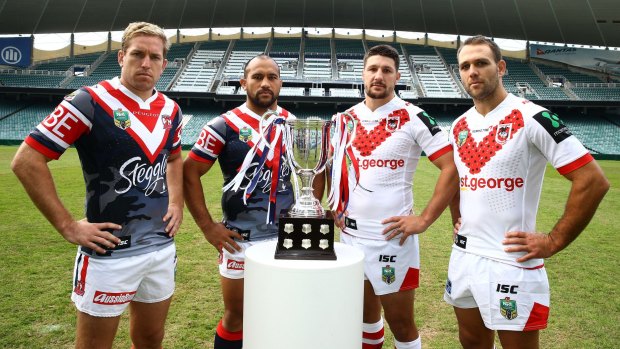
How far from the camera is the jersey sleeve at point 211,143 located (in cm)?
292

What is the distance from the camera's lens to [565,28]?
114ft

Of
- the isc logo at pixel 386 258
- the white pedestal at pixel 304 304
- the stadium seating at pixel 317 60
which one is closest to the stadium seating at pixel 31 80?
the stadium seating at pixel 317 60

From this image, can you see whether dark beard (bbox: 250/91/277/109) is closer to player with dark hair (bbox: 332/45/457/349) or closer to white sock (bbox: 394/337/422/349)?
player with dark hair (bbox: 332/45/457/349)

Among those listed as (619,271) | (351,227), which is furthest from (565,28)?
(351,227)

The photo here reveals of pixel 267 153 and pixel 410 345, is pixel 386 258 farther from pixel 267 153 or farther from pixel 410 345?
pixel 267 153

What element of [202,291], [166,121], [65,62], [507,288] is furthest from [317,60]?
[507,288]

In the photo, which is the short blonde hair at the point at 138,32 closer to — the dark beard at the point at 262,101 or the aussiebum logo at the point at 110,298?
the dark beard at the point at 262,101

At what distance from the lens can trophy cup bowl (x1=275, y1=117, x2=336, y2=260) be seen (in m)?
1.80

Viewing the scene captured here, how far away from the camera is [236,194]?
116 inches

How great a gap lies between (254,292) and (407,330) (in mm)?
1618

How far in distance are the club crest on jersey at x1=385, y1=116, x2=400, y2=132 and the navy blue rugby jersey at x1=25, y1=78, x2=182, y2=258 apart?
1.54 meters

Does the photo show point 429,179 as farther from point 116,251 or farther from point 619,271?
point 116,251

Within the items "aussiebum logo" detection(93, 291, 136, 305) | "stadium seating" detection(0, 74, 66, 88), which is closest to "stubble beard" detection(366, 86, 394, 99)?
"aussiebum logo" detection(93, 291, 136, 305)

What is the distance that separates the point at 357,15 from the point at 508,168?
37.5m
